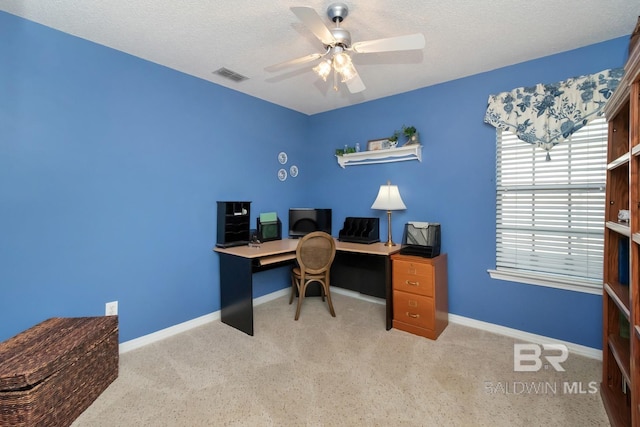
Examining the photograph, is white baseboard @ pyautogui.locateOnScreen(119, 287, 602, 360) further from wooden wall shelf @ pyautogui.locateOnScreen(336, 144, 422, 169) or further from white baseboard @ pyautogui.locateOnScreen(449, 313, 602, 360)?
wooden wall shelf @ pyautogui.locateOnScreen(336, 144, 422, 169)

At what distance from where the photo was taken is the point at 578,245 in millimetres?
2287

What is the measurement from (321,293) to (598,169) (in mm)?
2881

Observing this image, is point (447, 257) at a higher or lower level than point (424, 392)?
higher

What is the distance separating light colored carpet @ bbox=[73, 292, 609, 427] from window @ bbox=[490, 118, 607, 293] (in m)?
0.63

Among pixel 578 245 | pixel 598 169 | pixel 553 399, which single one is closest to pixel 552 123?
pixel 598 169

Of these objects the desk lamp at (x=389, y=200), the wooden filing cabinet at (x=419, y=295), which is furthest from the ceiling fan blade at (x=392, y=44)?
the wooden filing cabinet at (x=419, y=295)

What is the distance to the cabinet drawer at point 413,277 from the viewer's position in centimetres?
253

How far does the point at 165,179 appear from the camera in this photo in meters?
2.59

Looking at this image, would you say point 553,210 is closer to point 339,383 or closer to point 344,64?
point 344,64

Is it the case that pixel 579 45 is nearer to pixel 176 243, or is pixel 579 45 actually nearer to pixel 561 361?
pixel 561 361

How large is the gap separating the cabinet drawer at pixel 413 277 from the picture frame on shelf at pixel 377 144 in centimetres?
136

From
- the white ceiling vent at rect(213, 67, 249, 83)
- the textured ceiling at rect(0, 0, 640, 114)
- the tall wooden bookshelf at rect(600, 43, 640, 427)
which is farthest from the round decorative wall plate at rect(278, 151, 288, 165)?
the tall wooden bookshelf at rect(600, 43, 640, 427)

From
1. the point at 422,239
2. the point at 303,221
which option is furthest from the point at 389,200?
the point at 303,221

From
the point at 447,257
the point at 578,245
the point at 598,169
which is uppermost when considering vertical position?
the point at 598,169
